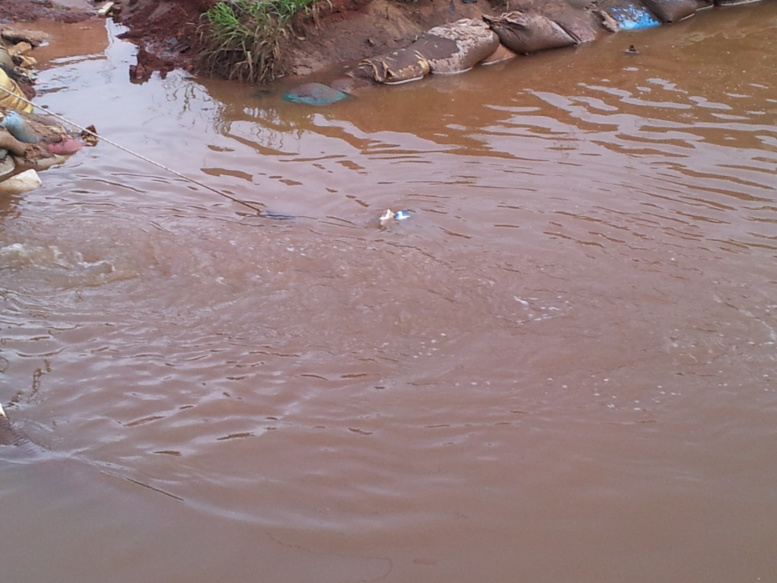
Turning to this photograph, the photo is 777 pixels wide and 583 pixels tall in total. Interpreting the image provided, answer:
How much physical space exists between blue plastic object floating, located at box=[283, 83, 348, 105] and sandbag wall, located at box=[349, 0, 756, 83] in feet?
1.81

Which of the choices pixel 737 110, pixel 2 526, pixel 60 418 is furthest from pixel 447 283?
pixel 737 110

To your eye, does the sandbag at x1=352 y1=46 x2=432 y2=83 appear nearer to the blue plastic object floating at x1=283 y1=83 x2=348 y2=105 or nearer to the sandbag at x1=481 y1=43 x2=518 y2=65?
the blue plastic object floating at x1=283 y1=83 x2=348 y2=105

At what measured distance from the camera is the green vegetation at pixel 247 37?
6.81 metres

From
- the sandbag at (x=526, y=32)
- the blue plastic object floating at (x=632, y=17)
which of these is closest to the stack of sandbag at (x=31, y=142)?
the sandbag at (x=526, y=32)

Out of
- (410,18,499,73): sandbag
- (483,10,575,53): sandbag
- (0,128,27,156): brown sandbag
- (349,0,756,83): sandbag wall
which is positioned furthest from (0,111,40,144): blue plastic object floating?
(483,10,575,53): sandbag

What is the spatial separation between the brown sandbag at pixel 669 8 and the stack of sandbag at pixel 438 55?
2.47m

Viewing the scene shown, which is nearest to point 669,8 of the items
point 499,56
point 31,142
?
point 499,56

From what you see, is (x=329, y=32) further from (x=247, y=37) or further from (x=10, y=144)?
(x=10, y=144)

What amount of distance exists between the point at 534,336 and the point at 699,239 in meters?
1.45

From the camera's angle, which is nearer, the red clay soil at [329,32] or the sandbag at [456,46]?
the sandbag at [456,46]

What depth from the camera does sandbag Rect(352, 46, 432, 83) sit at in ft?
22.1

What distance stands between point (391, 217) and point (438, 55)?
341 cm

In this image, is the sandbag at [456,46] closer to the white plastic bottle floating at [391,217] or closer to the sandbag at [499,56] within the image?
the sandbag at [499,56]

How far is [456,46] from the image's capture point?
7.08 meters
